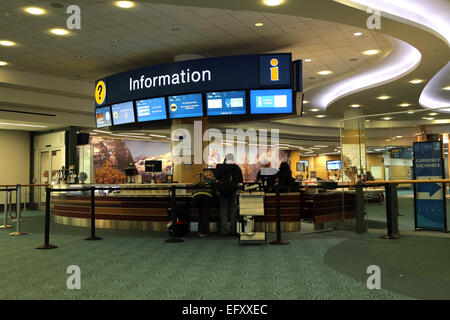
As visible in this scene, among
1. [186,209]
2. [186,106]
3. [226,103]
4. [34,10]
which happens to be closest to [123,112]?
[186,106]

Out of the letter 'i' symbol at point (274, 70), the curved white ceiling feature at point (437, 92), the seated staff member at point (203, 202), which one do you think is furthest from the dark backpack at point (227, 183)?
the curved white ceiling feature at point (437, 92)

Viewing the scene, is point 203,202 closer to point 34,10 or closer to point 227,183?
point 227,183

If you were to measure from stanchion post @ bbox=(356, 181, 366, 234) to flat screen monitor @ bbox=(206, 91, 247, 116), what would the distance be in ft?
8.55

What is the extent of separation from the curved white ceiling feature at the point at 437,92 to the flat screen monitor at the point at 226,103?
18.5 feet

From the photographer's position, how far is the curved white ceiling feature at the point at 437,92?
1065 cm

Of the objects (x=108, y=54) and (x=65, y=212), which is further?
(x=65, y=212)

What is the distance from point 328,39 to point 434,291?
573cm

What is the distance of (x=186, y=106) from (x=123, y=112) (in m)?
1.67

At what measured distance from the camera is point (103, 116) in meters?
9.22

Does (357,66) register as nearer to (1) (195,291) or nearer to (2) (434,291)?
(2) (434,291)

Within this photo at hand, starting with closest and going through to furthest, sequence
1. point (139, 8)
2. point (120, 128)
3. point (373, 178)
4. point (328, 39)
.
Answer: point (139, 8), point (373, 178), point (328, 39), point (120, 128)

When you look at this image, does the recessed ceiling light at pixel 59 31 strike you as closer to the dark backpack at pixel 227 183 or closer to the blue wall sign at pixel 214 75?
the blue wall sign at pixel 214 75

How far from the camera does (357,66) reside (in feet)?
33.0
